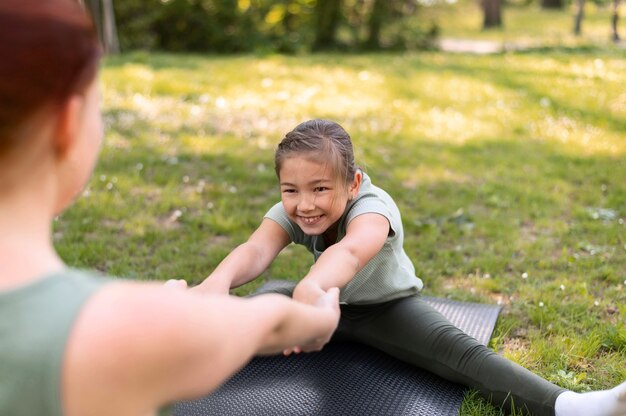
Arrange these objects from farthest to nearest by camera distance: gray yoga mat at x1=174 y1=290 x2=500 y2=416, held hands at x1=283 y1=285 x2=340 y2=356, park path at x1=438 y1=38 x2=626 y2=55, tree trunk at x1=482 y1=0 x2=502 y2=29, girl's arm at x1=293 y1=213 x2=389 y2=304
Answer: tree trunk at x1=482 y1=0 x2=502 y2=29 < park path at x1=438 y1=38 x2=626 y2=55 < gray yoga mat at x1=174 y1=290 x2=500 y2=416 < girl's arm at x1=293 y1=213 x2=389 y2=304 < held hands at x1=283 y1=285 x2=340 y2=356

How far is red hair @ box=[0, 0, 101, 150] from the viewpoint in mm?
1077

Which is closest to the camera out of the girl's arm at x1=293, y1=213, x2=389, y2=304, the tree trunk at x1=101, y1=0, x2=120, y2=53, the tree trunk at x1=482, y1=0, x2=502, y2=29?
the girl's arm at x1=293, y1=213, x2=389, y2=304

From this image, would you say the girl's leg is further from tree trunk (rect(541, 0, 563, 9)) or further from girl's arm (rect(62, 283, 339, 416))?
tree trunk (rect(541, 0, 563, 9))

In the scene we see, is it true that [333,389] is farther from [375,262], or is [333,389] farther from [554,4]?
[554,4]

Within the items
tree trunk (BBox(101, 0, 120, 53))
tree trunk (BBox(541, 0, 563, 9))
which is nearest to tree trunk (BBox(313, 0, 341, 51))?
tree trunk (BBox(101, 0, 120, 53))

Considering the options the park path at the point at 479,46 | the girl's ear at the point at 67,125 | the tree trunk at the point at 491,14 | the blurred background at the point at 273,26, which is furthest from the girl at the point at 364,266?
the tree trunk at the point at 491,14

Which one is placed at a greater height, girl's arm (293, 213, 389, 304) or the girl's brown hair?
the girl's brown hair

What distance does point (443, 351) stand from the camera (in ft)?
→ 8.82

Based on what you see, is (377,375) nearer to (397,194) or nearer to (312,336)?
(312,336)

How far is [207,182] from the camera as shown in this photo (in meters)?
5.21

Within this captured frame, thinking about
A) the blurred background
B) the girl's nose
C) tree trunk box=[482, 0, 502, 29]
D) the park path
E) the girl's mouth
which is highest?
the girl's nose

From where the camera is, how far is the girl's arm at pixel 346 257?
2035mm

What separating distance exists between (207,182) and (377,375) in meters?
2.78

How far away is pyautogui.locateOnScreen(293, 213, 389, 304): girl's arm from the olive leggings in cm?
46
